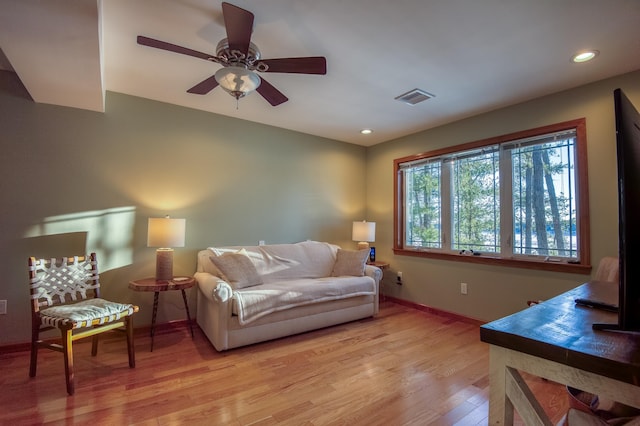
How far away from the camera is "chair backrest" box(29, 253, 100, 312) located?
2273 millimetres

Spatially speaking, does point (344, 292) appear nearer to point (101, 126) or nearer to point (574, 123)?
point (574, 123)

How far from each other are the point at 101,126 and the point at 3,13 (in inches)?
59.1

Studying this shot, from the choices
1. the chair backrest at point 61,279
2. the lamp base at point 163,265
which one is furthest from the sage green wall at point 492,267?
the chair backrest at point 61,279

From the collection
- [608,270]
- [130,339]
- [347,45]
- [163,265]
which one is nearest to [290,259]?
[163,265]

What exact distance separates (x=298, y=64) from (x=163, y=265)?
2.22 meters

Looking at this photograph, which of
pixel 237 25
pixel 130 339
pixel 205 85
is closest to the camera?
pixel 237 25

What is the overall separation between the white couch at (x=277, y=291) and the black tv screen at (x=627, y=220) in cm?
248

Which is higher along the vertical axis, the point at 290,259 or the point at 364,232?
the point at 364,232

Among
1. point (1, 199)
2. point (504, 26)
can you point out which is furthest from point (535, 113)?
point (1, 199)

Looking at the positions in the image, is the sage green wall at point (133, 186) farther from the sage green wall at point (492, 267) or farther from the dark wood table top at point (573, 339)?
the dark wood table top at point (573, 339)

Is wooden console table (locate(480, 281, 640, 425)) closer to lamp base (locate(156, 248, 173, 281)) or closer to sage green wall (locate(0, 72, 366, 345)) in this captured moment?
lamp base (locate(156, 248, 173, 281))

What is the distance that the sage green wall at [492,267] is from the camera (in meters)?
2.61

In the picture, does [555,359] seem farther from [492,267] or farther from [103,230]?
[103,230]

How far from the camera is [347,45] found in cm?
220
